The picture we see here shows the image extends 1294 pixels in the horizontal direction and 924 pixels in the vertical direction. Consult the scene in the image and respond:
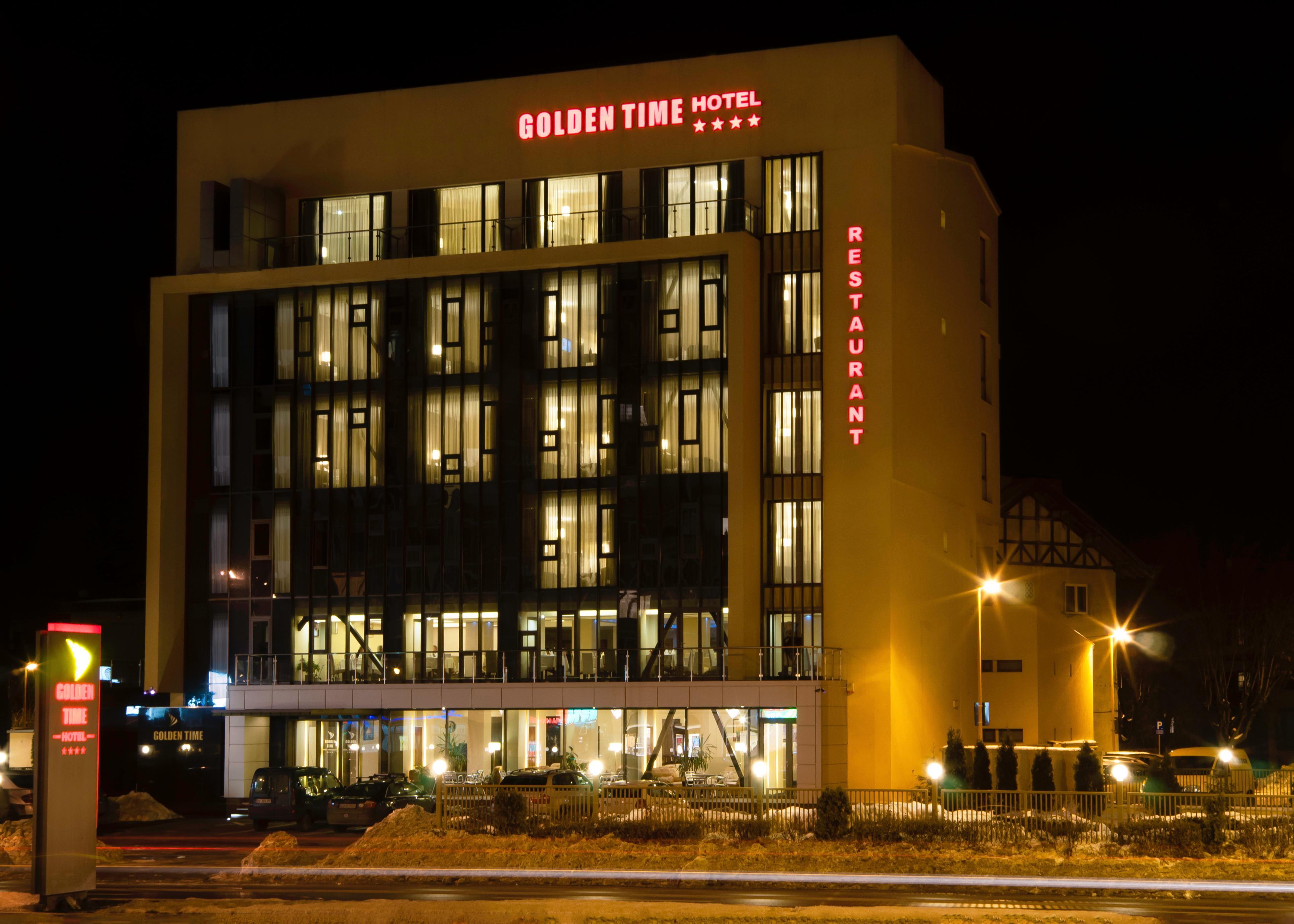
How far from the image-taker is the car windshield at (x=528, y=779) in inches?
1699

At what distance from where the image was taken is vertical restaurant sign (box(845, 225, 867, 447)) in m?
52.9

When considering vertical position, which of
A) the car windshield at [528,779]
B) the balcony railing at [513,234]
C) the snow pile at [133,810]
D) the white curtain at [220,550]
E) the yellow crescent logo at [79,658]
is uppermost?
the balcony railing at [513,234]

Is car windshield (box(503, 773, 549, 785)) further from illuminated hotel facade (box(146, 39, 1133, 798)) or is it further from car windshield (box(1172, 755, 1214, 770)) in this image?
car windshield (box(1172, 755, 1214, 770))

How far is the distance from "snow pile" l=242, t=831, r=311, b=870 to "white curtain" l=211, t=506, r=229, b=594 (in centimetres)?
2529

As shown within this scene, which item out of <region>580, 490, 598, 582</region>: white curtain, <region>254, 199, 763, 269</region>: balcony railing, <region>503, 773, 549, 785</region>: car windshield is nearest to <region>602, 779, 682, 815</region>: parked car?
<region>503, 773, 549, 785</region>: car windshield

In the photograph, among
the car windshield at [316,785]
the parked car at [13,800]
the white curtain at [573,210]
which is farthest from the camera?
the white curtain at [573,210]

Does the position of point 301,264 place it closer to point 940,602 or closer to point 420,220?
point 420,220

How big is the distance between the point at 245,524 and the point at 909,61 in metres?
29.8

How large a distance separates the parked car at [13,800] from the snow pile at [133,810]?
2.22m

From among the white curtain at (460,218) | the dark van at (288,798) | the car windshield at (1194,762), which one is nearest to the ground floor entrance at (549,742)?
the dark van at (288,798)

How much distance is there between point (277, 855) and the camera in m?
32.7

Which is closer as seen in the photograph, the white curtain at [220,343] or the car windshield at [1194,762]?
the car windshield at [1194,762]

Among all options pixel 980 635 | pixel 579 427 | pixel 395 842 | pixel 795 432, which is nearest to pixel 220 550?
pixel 579 427

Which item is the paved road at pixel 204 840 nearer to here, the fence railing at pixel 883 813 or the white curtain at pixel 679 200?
the fence railing at pixel 883 813
